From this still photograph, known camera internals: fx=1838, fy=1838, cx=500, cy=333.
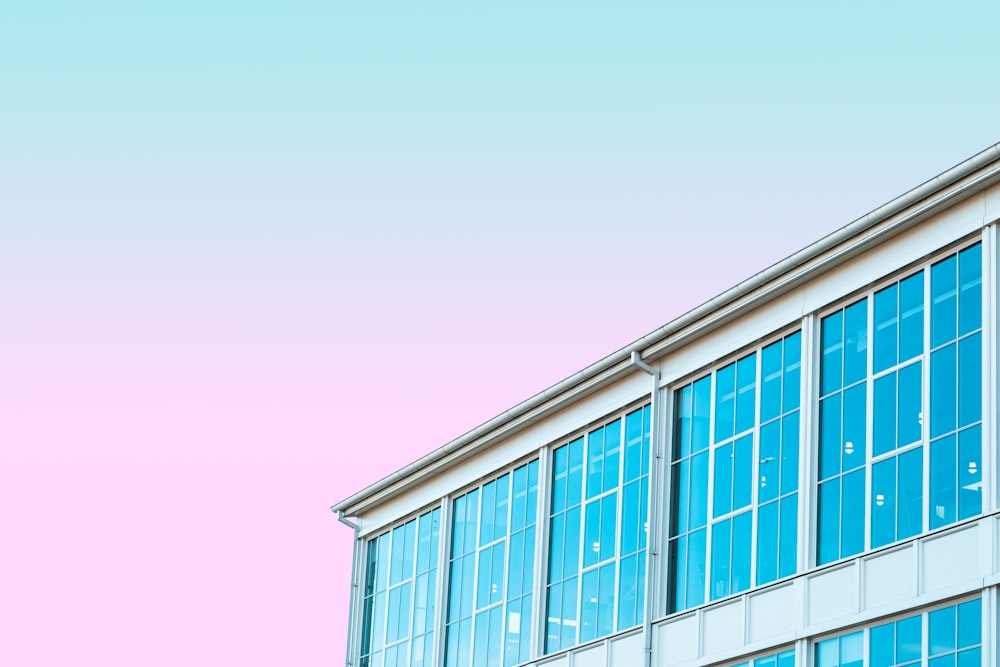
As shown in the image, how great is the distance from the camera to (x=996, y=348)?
87.1 ft

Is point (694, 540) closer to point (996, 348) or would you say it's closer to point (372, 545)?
point (996, 348)

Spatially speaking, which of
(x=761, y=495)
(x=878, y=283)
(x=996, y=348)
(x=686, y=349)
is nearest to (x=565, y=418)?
(x=686, y=349)

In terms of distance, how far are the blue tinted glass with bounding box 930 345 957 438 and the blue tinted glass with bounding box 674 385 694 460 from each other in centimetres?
655

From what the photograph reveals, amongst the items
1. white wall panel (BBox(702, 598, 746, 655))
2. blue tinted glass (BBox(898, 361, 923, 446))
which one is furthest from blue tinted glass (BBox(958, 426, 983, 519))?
white wall panel (BBox(702, 598, 746, 655))

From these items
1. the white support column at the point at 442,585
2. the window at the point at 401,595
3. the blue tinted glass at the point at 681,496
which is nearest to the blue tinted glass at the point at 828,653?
the blue tinted glass at the point at 681,496

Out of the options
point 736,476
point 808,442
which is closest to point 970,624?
point 808,442

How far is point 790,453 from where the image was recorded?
30344mm

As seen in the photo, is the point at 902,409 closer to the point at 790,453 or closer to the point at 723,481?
A: the point at 790,453

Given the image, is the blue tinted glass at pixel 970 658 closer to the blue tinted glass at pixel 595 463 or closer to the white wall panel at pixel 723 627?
the white wall panel at pixel 723 627

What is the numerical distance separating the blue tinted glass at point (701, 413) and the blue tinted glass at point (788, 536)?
2956mm

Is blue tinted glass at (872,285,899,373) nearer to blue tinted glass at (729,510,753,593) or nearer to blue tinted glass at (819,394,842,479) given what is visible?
blue tinted glass at (819,394,842,479)

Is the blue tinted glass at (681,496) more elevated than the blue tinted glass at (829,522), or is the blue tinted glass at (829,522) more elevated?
the blue tinted glass at (681,496)

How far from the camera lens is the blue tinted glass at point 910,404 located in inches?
1091

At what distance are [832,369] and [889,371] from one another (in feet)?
4.84
